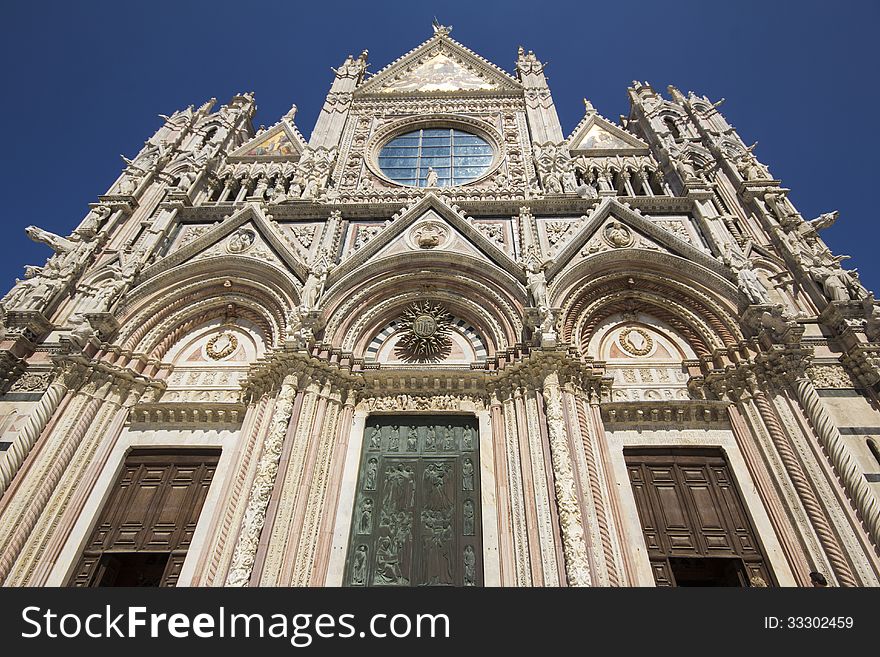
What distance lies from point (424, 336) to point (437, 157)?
8.50 m

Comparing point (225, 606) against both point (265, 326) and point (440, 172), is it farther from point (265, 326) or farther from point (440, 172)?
point (440, 172)

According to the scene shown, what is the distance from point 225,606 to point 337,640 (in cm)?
121

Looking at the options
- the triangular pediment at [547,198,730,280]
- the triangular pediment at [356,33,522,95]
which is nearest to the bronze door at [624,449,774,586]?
the triangular pediment at [547,198,730,280]

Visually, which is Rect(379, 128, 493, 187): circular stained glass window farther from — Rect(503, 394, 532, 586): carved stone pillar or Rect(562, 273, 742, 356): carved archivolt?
Rect(503, 394, 532, 586): carved stone pillar

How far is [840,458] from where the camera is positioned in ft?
23.0

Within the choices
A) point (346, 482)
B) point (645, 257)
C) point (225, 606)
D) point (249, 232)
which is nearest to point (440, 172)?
point (249, 232)

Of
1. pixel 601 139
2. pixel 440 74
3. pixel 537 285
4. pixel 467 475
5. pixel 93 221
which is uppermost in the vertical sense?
pixel 440 74

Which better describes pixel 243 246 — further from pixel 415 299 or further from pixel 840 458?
pixel 840 458

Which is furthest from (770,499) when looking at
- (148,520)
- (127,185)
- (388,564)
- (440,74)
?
(440,74)

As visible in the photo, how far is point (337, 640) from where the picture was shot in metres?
4.43

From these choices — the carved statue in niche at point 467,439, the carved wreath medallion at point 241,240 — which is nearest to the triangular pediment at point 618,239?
the carved statue in niche at point 467,439

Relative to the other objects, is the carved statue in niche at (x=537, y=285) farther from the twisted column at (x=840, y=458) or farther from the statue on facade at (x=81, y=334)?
the statue on facade at (x=81, y=334)

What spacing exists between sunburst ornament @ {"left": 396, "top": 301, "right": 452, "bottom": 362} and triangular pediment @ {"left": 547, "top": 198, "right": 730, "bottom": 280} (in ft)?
7.99

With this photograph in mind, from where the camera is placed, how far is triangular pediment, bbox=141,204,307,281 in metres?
10.9
